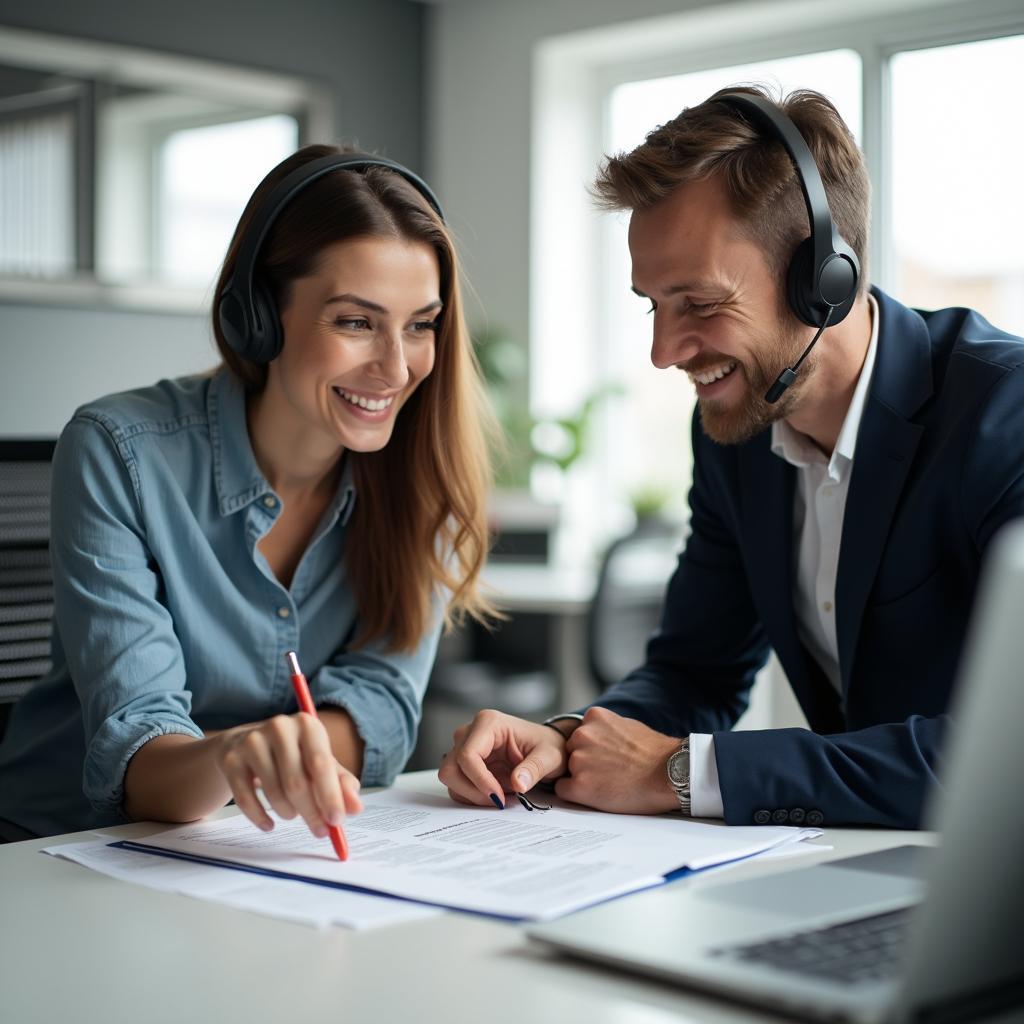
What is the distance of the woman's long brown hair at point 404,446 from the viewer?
1.48m

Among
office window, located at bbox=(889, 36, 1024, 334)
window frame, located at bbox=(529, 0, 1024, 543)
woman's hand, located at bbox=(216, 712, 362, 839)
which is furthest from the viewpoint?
window frame, located at bbox=(529, 0, 1024, 543)

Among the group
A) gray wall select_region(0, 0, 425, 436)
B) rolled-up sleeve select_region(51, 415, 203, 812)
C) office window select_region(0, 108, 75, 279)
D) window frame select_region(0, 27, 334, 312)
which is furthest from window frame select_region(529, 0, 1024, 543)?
rolled-up sleeve select_region(51, 415, 203, 812)

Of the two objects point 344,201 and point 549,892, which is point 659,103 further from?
point 549,892

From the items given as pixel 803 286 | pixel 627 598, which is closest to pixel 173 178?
pixel 627 598

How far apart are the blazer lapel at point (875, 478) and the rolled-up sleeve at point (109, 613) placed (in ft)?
2.25

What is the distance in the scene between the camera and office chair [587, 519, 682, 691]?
3596 mm

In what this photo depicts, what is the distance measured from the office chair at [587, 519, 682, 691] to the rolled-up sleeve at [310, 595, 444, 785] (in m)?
2.00

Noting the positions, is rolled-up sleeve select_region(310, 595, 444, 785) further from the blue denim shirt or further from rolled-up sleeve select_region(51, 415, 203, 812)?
rolled-up sleeve select_region(51, 415, 203, 812)

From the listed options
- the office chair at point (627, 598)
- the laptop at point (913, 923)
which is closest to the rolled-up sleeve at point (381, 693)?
the laptop at point (913, 923)

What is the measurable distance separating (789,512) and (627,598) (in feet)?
7.12

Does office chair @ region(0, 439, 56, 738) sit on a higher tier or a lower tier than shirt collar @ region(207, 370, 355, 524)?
lower

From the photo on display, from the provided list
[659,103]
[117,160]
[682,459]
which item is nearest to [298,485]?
[117,160]

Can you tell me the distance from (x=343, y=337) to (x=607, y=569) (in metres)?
2.18

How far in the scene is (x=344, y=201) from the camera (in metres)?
1.47
